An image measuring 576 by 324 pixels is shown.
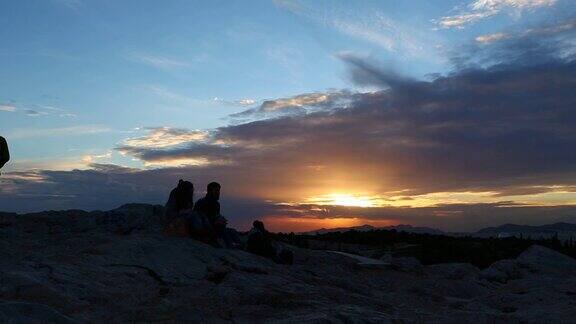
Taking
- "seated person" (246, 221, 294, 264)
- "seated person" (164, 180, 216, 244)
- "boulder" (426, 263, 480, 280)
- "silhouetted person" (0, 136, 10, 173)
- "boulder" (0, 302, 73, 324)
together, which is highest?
"silhouetted person" (0, 136, 10, 173)

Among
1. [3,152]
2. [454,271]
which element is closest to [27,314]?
[3,152]

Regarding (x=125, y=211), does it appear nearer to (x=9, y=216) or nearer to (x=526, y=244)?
(x=9, y=216)

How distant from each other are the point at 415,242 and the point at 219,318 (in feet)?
65.8

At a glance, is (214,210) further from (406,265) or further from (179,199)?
(406,265)

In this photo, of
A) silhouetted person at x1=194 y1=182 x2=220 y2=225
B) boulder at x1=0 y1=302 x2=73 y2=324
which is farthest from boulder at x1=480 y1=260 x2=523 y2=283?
boulder at x1=0 y1=302 x2=73 y2=324

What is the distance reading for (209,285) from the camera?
9719 millimetres

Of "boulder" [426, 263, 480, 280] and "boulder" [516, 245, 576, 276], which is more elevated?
"boulder" [516, 245, 576, 276]

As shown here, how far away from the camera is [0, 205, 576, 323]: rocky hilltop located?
7.71 meters

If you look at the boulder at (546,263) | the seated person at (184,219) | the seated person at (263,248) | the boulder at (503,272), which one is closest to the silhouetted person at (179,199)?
the seated person at (184,219)

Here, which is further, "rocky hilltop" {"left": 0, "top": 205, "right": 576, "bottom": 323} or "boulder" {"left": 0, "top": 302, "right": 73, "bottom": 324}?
"rocky hilltop" {"left": 0, "top": 205, "right": 576, "bottom": 323}

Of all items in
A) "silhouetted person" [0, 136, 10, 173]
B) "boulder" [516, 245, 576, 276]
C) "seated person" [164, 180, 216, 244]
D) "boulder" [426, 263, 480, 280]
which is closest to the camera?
"seated person" [164, 180, 216, 244]

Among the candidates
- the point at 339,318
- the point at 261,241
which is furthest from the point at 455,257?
the point at 339,318

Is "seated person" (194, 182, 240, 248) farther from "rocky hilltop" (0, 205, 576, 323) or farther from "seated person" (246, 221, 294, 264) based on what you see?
"rocky hilltop" (0, 205, 576, 323)

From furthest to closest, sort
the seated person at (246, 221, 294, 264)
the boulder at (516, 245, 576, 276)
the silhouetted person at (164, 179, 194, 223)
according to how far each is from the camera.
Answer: the boulder at (516, 245, 576, 276), the seated person at (246, 221, 294, 264), the silhouetted person at (164, 179, 194, 223)
